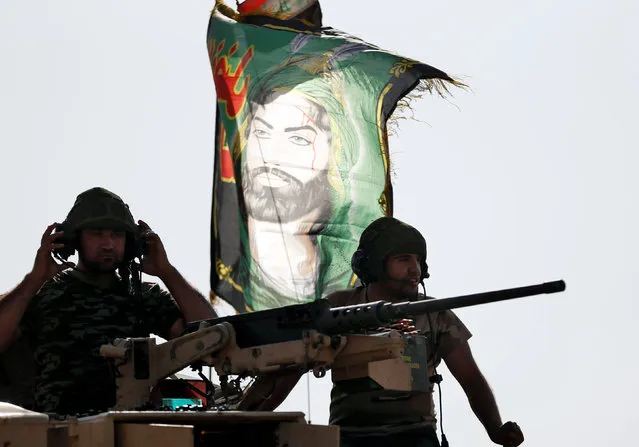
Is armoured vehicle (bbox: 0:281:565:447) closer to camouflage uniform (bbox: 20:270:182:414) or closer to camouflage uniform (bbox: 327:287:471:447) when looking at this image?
camouflage uniform (bbox: 20:270:182:414)

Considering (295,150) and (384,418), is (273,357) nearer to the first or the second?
(384,418)

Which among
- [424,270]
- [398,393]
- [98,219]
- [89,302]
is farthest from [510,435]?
[98,219]

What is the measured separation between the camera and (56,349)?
10141mm

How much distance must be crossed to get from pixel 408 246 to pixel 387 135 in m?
3.59

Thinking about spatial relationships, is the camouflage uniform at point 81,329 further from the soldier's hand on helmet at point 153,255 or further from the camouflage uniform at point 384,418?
the camouflage uniform at point 384,418

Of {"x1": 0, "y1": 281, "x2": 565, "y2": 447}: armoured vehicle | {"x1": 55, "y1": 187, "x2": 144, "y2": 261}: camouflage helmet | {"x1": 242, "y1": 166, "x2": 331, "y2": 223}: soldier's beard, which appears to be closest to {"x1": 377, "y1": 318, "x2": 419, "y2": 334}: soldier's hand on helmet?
{"x1": 0, "y1": 281, "x2": 565, "y2": 447}: armoured vehicle

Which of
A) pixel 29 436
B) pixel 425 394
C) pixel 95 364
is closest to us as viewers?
pixel 29 436

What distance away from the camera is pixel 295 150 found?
1452cm

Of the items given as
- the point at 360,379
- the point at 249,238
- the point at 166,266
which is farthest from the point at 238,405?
the point at 249,238

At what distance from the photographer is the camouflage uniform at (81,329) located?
10031mm

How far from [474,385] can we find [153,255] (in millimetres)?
2552

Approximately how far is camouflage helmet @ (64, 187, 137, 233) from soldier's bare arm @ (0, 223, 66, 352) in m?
0.23

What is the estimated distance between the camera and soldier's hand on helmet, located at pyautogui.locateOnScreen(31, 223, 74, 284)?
33.5ft

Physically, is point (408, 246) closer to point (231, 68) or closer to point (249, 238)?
point (249, 238)
